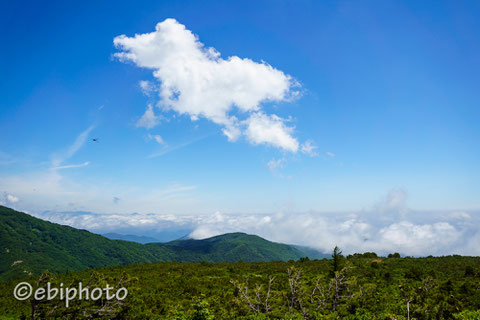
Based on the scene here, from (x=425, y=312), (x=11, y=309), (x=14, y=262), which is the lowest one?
(x=14, y=262)

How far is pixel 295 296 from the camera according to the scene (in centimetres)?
2577

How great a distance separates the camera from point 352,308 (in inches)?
883

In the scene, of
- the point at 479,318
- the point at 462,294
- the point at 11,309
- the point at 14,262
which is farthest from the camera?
the point at 14,262

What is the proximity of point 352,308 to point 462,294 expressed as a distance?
1290cm

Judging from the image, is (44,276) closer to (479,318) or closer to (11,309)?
(479,318)

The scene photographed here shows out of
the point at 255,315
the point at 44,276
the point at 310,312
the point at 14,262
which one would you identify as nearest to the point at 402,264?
the point at 310,312

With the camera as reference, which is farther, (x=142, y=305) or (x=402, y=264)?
(x=402, y=264)

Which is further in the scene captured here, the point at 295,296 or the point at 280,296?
the point at 280,296

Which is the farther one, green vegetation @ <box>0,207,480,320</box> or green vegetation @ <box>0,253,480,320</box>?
green vegetation @ <box>0,253,480,320</box>

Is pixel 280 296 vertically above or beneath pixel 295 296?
beneath

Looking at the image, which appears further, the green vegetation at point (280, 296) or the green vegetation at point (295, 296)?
the green vegetation at point (295, 296)

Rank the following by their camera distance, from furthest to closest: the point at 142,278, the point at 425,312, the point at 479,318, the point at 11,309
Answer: the point at 142,278
the point at 11,309
the point at 425,312
the point at 479,318

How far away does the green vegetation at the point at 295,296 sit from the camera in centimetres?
1911

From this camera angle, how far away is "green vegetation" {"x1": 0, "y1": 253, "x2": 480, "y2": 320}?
62.7ft
